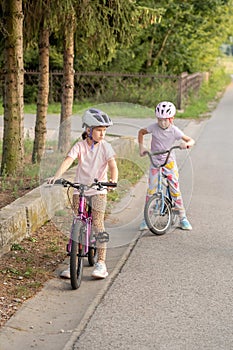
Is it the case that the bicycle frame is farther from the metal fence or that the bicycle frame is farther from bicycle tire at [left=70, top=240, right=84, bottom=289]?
the metal fence

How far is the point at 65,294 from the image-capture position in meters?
6.18

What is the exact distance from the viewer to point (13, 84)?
9.69 m

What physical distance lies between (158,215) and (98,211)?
174cm

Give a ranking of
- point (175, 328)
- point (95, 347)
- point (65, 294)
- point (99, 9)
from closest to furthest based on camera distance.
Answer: point (95, 347)
point (175, 328)
point (65, 294)
point (99, 9)

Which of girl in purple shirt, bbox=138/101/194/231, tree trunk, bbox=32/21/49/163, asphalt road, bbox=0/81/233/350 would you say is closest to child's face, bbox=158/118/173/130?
girl in purple shirt, bbox=138/101/194/231

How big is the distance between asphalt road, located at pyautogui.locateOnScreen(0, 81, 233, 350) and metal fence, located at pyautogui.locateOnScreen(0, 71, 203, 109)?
15.9 m

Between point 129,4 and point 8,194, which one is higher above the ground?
point 129,4

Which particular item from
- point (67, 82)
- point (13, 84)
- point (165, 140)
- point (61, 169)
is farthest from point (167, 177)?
point (67, 82)

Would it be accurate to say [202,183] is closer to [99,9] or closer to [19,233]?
[99,9]

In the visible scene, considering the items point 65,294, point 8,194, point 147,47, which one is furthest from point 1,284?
point 147,47

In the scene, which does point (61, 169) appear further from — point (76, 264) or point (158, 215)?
point (158, 215)

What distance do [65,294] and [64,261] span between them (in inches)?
35.3

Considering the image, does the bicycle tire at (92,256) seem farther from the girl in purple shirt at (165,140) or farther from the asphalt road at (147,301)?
the girl in purple shirt at (165,140)

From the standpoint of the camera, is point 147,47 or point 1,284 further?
point 147,47
